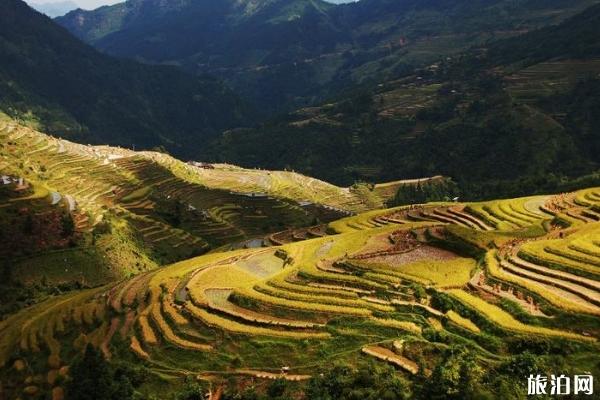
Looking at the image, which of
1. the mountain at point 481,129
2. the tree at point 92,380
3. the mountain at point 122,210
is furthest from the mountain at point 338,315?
the mountain at point 481,129

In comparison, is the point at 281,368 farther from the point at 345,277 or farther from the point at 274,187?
the point at 274,187

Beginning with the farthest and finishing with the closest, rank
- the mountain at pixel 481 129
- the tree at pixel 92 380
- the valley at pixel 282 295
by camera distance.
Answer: the mountain at pixel 481 129
the tree at pixel 92 380
the valley at pixel 282 295

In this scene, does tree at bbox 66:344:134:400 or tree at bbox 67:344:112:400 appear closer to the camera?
tree at bbox 66:344:134:400

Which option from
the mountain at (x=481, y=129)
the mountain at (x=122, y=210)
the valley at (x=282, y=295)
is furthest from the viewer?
the mountain at (x=481, y=129)

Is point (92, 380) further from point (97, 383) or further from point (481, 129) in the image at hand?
point (481, 129)

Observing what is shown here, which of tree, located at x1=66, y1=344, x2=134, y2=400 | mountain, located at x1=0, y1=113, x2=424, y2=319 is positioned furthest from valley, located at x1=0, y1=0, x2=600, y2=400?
mountain, located at x1=0, y1=113, x2=424, y2=319

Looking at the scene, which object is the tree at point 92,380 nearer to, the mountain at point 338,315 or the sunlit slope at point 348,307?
the mountain at point 338,315

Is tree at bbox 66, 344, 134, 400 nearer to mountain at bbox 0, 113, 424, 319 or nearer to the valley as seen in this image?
the valley
